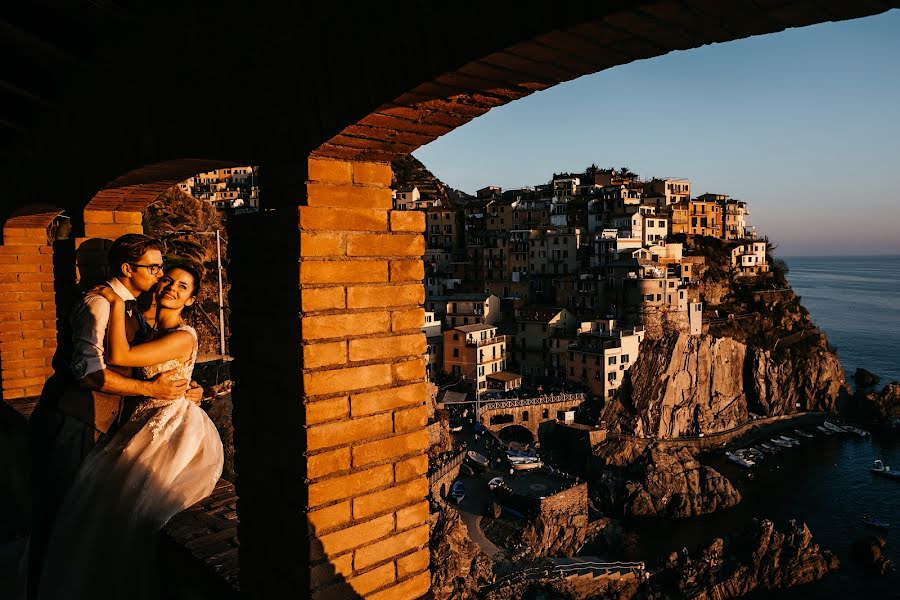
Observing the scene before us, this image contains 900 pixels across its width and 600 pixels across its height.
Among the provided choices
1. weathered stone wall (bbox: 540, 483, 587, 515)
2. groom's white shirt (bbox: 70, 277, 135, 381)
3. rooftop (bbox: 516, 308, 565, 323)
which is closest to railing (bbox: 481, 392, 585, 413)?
rooftop (bbox: 516, 308, 565, 323)

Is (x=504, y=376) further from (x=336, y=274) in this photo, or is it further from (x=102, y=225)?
(x=336, y=274)

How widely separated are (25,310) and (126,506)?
502 centimetres

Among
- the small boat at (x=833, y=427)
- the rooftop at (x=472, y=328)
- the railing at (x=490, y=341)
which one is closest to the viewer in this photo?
the railing at (x=490, y=341)

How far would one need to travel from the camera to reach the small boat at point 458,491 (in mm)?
30375

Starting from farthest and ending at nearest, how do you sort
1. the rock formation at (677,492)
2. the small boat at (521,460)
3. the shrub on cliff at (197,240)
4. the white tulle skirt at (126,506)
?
1. the small boat at (521,460)
2. the rock formation at (677,492)
3. the shrub on cliff at (197,240)
4. the white tulle skirt at (126,506)

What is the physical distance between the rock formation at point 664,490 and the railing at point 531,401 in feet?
18.7

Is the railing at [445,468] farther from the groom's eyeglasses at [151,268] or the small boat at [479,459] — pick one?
the groom's eyeglasses at [151,268]

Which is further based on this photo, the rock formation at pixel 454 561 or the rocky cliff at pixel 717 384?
the rocky cliff at pixel 717 384

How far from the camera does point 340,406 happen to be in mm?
2645

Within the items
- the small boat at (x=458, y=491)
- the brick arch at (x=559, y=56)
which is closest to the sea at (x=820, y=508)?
the small boat at (x=458, y=491)

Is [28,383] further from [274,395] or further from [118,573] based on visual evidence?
[274,395]

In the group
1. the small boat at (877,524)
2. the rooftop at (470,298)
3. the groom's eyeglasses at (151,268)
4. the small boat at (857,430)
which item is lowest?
the small boat at (877,524)

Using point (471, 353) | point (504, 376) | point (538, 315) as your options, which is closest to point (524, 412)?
point (504, 376)

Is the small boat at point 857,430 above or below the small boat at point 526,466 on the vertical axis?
below
